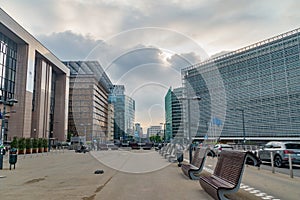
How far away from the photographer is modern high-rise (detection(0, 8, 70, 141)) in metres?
46.3

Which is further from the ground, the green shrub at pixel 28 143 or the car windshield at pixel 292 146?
the car windshield at pixel 292 146

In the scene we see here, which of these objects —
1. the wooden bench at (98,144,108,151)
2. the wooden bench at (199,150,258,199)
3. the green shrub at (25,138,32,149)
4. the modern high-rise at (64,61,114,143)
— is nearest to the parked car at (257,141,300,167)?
the wooden bench at (199,150,258,199)

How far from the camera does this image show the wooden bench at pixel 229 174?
5453mm

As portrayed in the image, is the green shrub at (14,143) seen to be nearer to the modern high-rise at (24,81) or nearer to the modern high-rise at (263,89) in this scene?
the modern high-rise at (24,81)

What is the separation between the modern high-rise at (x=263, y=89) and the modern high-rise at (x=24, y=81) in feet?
119

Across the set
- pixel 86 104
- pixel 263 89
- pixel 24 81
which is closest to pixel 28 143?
pixel 24 81

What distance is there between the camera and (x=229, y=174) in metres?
6.10

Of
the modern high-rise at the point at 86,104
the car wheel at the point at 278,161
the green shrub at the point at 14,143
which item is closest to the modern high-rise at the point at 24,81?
the green shrub at the point at 14,143

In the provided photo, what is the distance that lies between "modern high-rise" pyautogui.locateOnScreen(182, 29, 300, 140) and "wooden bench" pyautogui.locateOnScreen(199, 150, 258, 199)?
49.8 metres

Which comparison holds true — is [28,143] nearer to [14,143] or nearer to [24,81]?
[14,143]

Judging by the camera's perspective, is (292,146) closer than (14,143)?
Yes

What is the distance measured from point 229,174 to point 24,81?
51155 millimetres

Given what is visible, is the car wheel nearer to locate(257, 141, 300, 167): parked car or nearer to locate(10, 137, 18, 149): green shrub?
locate(257, 141, 300, 167): parked car

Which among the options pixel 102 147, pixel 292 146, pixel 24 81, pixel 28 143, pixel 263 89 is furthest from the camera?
pixel 263 89
